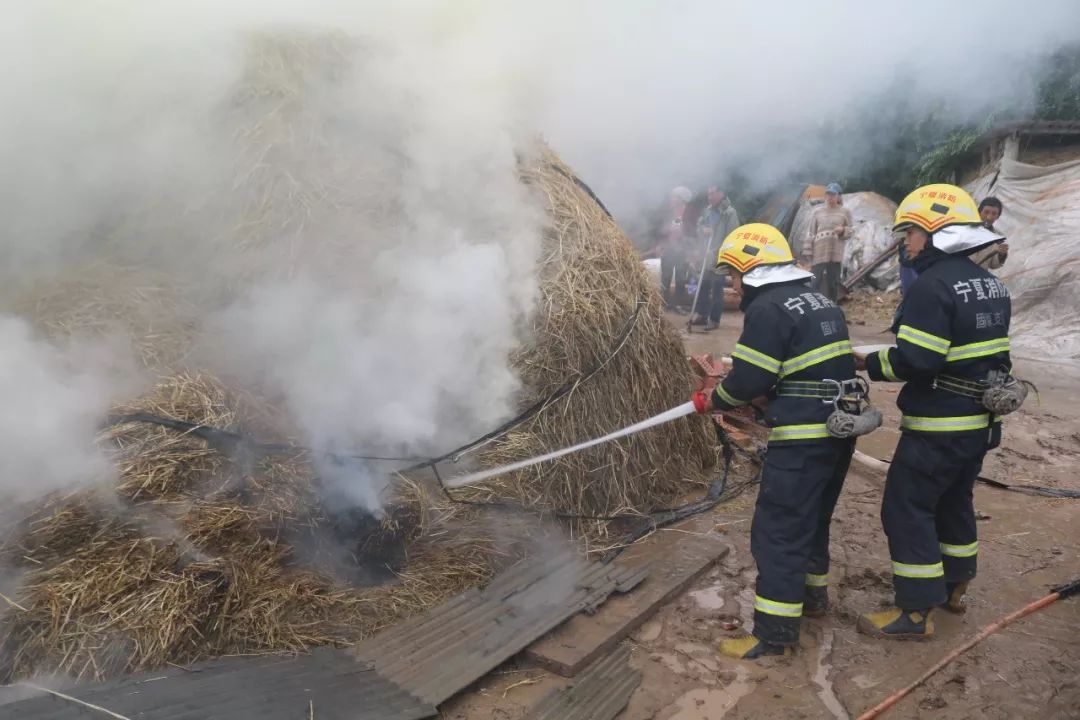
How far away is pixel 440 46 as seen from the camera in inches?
202

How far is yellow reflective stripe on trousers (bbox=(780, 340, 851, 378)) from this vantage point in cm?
353

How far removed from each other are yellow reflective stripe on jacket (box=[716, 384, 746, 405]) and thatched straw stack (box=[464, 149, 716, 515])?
1075 mm

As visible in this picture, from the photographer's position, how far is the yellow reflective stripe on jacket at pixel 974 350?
11.5 ft

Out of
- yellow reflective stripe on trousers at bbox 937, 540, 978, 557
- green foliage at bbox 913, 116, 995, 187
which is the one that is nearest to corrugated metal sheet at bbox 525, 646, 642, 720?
yellow reflective stripe on trousers at bbox 937, 540, 978, 557

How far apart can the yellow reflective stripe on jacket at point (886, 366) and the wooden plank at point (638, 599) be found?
1408 mm

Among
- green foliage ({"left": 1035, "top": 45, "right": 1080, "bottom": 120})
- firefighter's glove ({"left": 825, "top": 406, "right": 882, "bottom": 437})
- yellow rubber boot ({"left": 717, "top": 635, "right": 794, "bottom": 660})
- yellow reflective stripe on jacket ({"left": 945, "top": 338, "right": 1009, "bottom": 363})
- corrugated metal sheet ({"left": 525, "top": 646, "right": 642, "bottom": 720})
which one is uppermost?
green foliage ({"left": 1035, "top": 45, "right": 1080, "bottom": 120})

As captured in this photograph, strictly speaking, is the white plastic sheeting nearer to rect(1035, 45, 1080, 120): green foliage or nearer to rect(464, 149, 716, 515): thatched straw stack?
rect(1035, 45, 1080, 120): green foliage

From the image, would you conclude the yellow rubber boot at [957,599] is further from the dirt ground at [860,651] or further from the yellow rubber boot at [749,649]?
the yellow rubber boot at [749,649]

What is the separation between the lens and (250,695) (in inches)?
110

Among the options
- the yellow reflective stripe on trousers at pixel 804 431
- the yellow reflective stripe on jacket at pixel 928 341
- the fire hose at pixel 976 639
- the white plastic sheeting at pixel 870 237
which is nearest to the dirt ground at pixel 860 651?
the fire hose at pixel 976 639

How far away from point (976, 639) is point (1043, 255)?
879 centimetres

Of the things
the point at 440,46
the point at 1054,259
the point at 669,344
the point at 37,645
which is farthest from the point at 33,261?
the point at 1054,259

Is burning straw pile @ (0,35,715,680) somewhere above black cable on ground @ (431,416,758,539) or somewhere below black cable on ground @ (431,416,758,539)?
above

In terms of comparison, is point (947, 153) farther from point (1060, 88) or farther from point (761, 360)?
point (761, 360)
